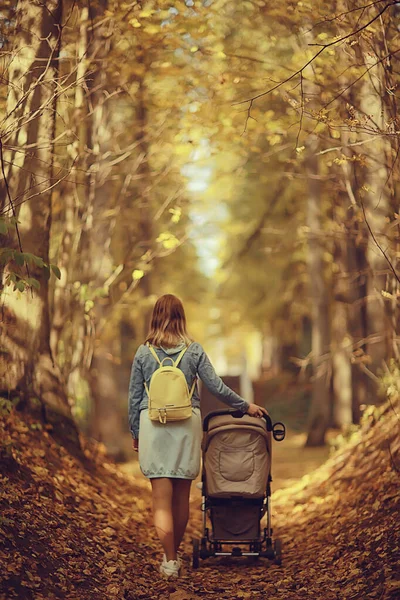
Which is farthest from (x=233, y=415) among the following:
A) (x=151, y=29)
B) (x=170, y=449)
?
(x=151, y=29)

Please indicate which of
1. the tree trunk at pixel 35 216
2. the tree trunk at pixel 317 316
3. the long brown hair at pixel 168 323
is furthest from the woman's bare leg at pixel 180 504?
the tree trunk at pixel 317 316

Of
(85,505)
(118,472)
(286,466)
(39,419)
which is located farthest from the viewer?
(286,466)

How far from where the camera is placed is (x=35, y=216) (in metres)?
9.60

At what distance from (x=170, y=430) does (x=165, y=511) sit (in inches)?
27.1

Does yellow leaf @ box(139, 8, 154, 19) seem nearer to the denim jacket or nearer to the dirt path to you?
the denim jacket

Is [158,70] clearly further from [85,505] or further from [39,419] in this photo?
[85,505]

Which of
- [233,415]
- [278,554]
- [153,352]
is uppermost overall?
[153,352]

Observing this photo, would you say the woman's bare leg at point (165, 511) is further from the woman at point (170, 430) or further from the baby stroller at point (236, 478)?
the baby stroller at point (236, 478)

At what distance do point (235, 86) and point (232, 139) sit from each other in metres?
1.38

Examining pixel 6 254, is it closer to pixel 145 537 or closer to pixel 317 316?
pixel 145 537

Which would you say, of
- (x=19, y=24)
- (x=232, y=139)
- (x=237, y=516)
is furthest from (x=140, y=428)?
(x=232, y=139)

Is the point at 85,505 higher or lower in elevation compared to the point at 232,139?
lower

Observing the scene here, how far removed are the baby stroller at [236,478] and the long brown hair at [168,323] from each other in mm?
765

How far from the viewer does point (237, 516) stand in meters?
7.56
